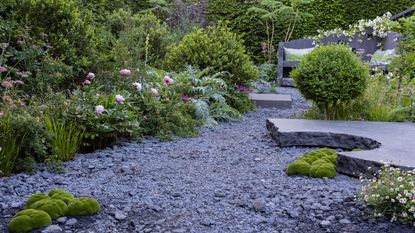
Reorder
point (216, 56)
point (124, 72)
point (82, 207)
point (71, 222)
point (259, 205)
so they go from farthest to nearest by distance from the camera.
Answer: point (216, 56), point (124, 72), point (259, 205), point (82, 207), point (71, 222)

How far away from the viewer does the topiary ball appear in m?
3.74

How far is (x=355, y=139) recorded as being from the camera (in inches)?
183

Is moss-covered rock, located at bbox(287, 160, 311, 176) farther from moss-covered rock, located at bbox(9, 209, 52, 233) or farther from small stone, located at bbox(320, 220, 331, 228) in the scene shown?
moss-covered rock, located at bbox(9, 209, 52, 233)

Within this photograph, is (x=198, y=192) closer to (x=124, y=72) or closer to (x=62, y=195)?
(x=62, y=195)

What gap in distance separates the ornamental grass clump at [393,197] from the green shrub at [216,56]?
412 centimetres

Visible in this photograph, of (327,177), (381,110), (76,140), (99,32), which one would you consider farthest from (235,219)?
(99,32)

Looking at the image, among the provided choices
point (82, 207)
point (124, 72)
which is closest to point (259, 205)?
point (82, 207)

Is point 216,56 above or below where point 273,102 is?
above

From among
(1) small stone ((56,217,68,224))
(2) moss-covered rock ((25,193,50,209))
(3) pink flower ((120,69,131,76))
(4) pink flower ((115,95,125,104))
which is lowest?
(1) small stone ((56,217,68,224))

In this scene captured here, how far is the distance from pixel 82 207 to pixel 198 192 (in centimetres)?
82

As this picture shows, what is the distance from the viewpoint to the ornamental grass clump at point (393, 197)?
2758 mm

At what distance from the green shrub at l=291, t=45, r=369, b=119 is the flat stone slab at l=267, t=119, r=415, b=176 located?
34 centimetres

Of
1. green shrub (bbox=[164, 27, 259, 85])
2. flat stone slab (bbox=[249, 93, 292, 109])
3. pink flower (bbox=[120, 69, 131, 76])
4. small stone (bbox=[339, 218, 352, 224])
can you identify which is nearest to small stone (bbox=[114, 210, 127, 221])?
small stone (bbox=[339, 218, 352, 224])

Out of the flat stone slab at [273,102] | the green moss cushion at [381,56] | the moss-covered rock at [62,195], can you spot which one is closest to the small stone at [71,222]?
the moss-covered rock at [62,195]
